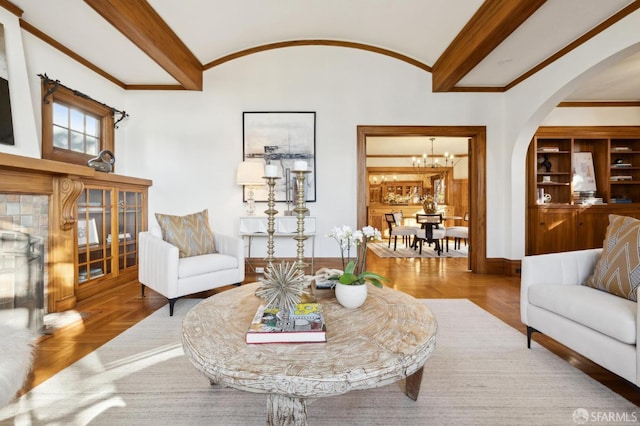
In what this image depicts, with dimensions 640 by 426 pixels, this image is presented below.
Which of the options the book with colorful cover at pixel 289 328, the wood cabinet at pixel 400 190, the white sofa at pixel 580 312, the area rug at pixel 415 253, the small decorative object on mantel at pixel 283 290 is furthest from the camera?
the wood cabinet at pixel 400 190

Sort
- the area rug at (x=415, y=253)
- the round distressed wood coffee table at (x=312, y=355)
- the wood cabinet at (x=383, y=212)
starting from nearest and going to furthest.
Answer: the round distressed wood coffee table at (x=312, y=355) < the area rug at (x=415, y=253) < the wood cabinet at (x=383, y=212)

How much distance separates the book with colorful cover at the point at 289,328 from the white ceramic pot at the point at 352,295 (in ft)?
0.65

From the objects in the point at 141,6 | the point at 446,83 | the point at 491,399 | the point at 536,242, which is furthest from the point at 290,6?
the point at 536,242

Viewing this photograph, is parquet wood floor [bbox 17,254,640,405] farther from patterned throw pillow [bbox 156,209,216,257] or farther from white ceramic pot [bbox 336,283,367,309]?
white ceramic pot [bbox 336,283,367,309]

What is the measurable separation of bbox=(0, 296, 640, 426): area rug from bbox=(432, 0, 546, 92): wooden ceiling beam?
2.54 m

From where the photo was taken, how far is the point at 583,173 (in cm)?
479

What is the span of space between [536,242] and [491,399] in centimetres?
360

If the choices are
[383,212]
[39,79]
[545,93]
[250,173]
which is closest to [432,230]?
[545,93]

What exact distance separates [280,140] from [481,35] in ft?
8.34

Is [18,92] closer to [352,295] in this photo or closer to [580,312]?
[352,295]

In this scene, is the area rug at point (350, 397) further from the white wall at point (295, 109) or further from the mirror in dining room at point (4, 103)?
the white wall at point (295, 109)

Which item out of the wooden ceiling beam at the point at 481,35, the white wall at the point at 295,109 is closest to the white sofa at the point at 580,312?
A: the wooden ceiling beam at the point at 481,35

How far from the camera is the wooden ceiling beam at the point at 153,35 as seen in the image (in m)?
2.55

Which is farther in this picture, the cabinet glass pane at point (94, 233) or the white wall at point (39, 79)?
the cabinet glass pane at point (94, 233)
